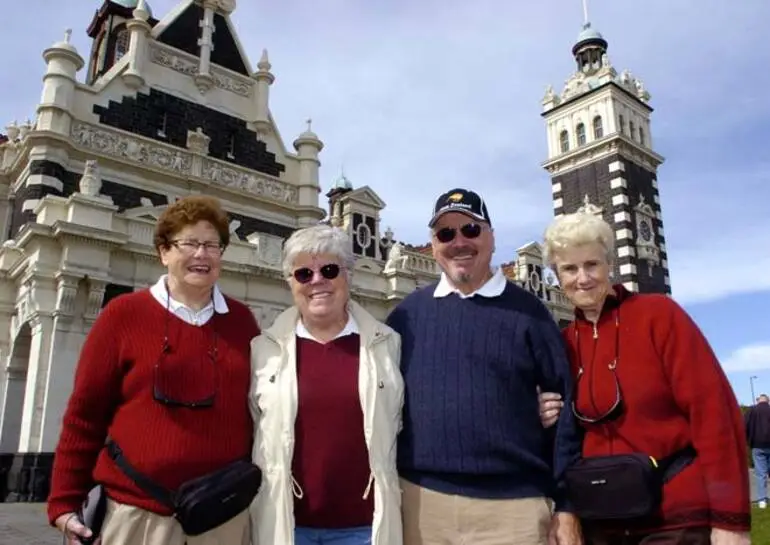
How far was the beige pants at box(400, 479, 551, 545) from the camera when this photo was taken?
3025 millimetres

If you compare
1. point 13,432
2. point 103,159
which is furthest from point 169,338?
point 103,159

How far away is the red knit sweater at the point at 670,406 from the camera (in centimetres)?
275

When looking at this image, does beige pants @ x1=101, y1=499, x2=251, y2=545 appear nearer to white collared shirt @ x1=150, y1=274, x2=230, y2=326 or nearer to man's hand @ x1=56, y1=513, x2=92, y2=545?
man's hand @ x1=56, y1=513, x2=92, y2=545

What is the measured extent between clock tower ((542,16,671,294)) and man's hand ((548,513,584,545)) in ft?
98.1

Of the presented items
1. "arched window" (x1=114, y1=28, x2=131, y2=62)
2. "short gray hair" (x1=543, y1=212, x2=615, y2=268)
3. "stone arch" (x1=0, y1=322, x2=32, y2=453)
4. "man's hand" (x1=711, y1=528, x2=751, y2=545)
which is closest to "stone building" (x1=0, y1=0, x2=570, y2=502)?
"stone arch" (x1=0, y1=322, x2=32, y2=453)

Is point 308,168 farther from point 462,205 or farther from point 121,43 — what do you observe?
point 462,205

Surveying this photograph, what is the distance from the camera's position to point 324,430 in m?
3.13

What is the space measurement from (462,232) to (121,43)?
96.4ft

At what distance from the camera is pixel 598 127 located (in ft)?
114

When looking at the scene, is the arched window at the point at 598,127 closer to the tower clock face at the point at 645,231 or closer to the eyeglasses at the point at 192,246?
the tower clock face at the point at 645,231

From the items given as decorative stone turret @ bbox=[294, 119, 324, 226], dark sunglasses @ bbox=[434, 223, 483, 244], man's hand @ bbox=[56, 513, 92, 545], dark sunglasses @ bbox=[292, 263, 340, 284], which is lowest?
man's hand @ bbox=[56, 513, 92, 545]

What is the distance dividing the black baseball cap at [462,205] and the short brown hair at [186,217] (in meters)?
1.24

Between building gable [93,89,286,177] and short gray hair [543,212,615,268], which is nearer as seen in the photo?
short gray hair [543,212,615,268]

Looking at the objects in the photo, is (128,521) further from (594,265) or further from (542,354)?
(594,265)
